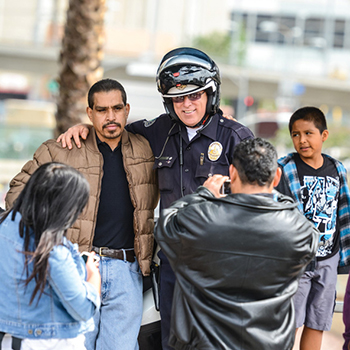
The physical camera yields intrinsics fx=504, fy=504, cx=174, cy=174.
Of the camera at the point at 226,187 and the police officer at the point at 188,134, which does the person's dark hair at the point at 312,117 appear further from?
the camera at the point at 226,187

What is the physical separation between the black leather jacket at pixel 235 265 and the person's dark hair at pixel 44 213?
457mm

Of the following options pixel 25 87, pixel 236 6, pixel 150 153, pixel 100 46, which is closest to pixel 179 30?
pixel 25 87

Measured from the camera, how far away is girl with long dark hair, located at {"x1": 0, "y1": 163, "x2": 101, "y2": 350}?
7.02 feet

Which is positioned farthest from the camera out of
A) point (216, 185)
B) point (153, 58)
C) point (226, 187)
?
point (153, 58)

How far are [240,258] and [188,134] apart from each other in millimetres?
1156

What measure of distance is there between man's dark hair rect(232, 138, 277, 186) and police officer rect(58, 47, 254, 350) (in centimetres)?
66

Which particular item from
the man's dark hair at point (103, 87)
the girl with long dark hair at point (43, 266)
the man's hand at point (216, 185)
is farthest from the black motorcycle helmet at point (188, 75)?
the girl with long dark hair at point (43, 266)

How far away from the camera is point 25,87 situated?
148 feet

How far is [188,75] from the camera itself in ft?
9.68

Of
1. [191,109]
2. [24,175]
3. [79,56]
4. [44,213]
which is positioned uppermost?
[79,56]

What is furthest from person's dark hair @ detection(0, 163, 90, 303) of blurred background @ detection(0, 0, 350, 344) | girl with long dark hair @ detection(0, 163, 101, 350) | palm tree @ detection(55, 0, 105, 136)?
palm tree @ detection(55, 0, 105, 136)

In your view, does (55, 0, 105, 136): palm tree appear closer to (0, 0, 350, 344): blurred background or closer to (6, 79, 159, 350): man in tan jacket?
(0, 0, 350, 344): blurred background

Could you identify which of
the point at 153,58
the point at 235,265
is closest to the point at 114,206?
the point at 235,265

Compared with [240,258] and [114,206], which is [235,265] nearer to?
[240,258]
